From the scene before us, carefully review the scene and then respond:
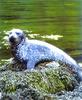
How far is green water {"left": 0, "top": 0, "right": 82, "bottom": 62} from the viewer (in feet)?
44.4

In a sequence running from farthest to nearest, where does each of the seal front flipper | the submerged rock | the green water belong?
the green water, the seal front flipper, the submerged rock

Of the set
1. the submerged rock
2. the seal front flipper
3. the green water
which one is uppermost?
the submerged rock

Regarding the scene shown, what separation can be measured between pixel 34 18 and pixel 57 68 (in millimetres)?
12074

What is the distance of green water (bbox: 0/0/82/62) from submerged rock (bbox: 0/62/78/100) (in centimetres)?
429

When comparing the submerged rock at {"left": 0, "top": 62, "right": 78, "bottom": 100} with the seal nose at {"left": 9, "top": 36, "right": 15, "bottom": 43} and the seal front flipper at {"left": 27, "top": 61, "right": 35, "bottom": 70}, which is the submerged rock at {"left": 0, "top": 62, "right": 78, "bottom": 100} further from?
the seal nose at {"left": 9, "top": 36, "right": 15, "bottom": 43}

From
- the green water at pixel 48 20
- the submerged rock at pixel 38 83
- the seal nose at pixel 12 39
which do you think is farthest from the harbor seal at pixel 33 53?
the green water at pixel 48 20

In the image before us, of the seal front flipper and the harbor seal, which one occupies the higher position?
the harbor seal

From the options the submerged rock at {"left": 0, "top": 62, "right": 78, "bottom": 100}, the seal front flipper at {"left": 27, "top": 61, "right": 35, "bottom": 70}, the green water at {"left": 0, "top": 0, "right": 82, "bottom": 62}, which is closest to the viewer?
the submerged rock at {"left": 0, "top": 62, "right": 78, "bottom": 100}

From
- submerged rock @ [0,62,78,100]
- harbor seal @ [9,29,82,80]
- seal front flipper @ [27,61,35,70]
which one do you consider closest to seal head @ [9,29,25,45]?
harbor seal @ [9,29,82,80]

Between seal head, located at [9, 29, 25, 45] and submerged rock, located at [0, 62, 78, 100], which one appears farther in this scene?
seal head, located at [9, 29, 25, 45]

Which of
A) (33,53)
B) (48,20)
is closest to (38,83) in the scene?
(33,53)

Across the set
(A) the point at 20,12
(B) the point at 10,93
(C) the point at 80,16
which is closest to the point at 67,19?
(C) the point at 80,16

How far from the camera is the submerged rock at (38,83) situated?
5.67 meters

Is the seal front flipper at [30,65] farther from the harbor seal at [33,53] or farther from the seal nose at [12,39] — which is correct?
the seal nose at [12,39]
